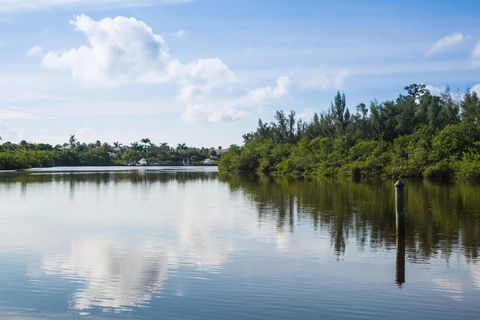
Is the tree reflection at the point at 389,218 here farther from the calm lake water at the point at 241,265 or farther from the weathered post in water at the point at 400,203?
the weathered post in water at the point at 400,203

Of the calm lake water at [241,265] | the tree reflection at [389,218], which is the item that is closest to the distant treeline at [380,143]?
the tree reflection at [389,218]

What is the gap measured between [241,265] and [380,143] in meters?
80.4

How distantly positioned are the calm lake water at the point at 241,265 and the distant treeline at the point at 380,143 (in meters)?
47.9

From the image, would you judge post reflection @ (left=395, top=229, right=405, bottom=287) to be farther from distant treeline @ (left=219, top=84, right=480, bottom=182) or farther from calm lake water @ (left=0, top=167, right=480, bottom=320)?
distant treeline @ (left=219, top=84, right=480, bottom=182)

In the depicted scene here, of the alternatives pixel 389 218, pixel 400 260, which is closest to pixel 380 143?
pixel 389 218

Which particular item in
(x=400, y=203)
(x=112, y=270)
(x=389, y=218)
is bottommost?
(x=112, y=270)

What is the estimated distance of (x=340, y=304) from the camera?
48.8 ft

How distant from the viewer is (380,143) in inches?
3804

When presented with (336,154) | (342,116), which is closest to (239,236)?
(336,154)

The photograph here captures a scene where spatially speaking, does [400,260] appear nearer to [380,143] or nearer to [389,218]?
[389,218]

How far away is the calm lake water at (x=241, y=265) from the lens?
14578 millimetres

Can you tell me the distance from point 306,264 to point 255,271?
2.09 metres

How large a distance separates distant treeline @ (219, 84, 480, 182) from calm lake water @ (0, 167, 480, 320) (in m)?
47.9

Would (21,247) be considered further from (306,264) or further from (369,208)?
(369,208)
